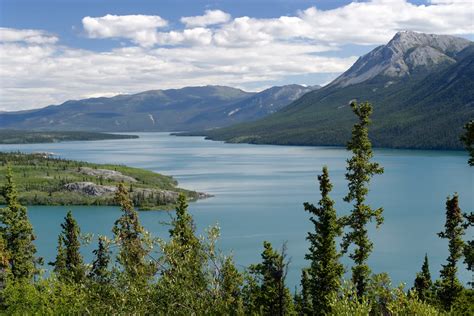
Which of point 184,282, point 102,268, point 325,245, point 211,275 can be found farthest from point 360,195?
point 102,268

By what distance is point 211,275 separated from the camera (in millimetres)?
26125

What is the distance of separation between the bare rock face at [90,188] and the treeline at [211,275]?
118384mm

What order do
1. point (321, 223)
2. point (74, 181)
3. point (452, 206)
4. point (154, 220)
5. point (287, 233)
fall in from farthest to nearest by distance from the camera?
point (74, 181) < point (154, 220) < point (287, 233) < point (452, 206) < point (321, 223)

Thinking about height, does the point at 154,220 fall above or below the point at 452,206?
below

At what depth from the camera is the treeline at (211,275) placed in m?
24.1

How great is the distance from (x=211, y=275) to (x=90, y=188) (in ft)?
540

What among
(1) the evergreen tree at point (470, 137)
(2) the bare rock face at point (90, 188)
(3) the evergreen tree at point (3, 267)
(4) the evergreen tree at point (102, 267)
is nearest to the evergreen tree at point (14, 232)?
(3) the evergreen tree at point (3, 267)

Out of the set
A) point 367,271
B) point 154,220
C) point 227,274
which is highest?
point 227,274

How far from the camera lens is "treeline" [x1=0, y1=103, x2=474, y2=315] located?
24.1 m

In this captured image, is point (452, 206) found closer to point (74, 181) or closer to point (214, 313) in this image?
point (214, 313)

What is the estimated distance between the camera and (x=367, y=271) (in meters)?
38.2

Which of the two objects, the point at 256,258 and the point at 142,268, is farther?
the point at 256,258

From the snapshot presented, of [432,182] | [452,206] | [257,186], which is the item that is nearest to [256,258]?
[452,206]

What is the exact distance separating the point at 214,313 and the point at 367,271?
54.1ft
